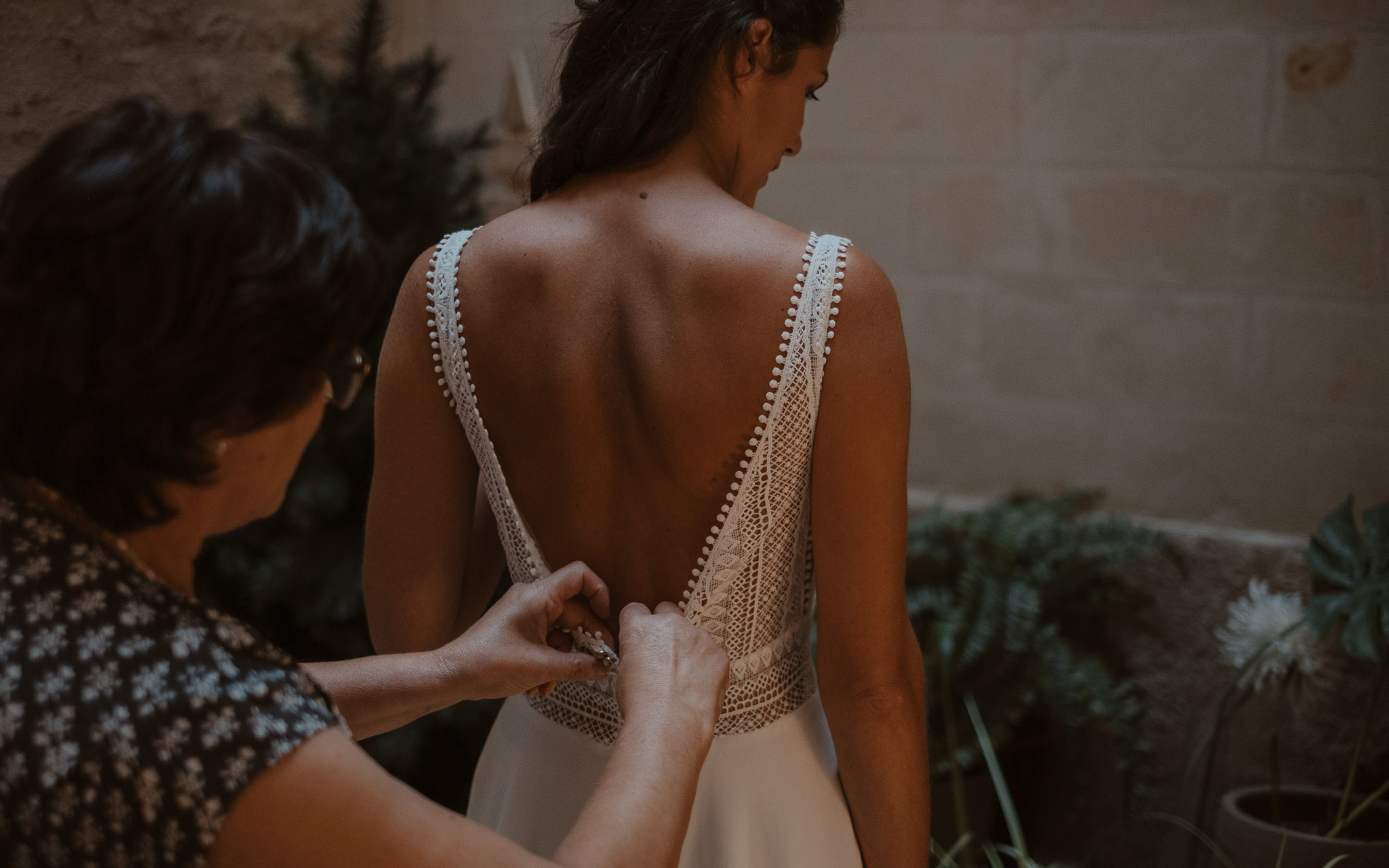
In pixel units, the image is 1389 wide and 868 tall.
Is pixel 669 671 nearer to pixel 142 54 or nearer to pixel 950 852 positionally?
pixel 950 852

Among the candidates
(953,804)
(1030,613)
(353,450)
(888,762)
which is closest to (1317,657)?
(1030,613)

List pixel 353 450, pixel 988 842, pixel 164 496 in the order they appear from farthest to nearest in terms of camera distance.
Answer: pixel 988 842 < pixel 353 450 < pixel 164 496

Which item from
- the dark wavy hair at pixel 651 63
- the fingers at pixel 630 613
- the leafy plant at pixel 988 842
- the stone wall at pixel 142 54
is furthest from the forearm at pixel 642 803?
the stone wall at pixel 142 54

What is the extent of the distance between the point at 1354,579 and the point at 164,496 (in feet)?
7.27

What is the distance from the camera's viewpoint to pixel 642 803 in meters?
0.86

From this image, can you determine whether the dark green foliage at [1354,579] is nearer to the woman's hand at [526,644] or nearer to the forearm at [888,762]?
the forearm at [888,762]

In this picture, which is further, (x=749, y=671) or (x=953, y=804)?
(x=953, y=804)

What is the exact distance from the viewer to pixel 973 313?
2887 millimetres

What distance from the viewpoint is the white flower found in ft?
7.55

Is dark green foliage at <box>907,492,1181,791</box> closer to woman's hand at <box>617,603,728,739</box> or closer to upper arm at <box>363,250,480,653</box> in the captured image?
upper arm at <box>363,250,480,653</box>

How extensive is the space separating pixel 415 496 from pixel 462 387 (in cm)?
17

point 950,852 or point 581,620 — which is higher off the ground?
point 581,620

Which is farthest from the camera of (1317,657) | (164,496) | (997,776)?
(1317,657)

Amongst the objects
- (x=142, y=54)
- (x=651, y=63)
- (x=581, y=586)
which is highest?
(x=651, y=63)
